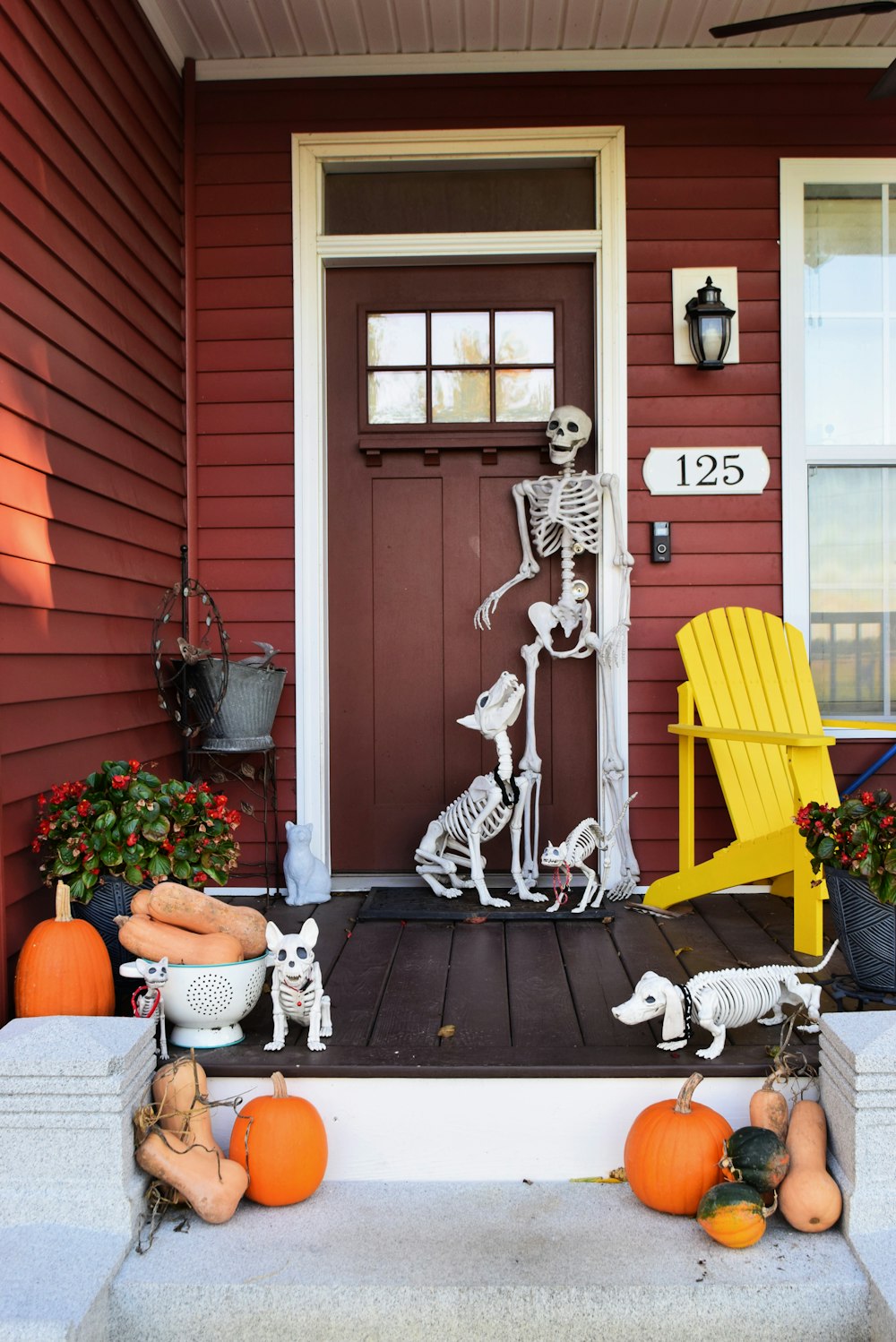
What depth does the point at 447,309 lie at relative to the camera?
3982mm

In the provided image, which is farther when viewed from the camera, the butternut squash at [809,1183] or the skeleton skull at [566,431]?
the skeleton skull at [566,431]

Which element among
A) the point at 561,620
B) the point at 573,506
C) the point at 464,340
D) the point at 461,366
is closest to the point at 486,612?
the point at 561,620

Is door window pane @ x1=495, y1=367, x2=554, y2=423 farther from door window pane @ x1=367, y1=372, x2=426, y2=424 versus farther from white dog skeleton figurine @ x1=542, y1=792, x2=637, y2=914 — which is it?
white dog skeleton figurine @ x1=542, y1=792, x2=637, y2=914

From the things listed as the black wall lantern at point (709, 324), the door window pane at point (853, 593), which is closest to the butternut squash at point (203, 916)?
the door window pane at point (853, 593)

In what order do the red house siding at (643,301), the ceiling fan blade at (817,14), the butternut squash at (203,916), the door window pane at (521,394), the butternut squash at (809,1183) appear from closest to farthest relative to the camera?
1. the butternut squash at (809,1183)
2. the butternut squash at (203,916)
3. the ceiling fan blade at (817,14)
4. the red house siding at (643,301)
5. the door window pane at (521,394)

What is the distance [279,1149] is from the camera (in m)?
2.10

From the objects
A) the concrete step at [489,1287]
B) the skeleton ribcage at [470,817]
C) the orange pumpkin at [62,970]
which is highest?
the skeleton ribcage at [470,817]

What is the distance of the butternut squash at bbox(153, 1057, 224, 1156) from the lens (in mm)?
2111

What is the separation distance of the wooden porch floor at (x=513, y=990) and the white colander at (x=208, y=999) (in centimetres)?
6

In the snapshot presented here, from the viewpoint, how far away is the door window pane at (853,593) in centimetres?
390

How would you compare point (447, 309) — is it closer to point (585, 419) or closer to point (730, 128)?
point (585, 419)

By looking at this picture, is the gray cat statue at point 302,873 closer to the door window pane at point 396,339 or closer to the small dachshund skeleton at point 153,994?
the small dachshund skeleton at point 153,994

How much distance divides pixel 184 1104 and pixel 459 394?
2739mm

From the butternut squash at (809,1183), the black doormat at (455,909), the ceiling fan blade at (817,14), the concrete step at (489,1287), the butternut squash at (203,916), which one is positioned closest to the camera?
the concrete step at (489,1287)
